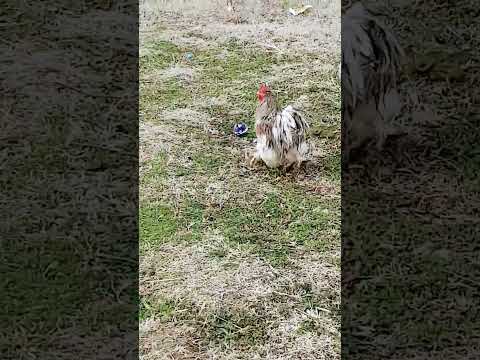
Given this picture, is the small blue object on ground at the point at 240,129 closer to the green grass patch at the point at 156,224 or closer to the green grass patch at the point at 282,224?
the green grass patch at the point at 282,224

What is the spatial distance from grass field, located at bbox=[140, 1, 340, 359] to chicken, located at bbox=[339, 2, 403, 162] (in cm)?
22

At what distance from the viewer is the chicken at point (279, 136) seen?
10.9 ft

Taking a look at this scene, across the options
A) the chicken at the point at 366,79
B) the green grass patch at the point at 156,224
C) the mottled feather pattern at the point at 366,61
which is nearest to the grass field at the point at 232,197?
the green grass patch at the point at 156,224

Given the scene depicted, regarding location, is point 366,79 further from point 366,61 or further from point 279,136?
point 279,136

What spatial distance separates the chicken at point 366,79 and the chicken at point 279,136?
230mm

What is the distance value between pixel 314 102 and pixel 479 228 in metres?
1.39

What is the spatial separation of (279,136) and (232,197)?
0.37m

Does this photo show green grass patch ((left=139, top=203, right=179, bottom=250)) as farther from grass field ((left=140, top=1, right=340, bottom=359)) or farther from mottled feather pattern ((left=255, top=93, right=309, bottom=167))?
mottled feather pattern ((left=255, top=93, right=309, bottom=167))

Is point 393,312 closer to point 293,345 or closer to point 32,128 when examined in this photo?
point 293,345

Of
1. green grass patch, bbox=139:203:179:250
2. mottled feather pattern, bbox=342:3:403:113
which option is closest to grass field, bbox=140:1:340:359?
green grass patch, bbox=139:203:179:250

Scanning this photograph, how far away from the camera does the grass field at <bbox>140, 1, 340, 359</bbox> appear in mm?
2465

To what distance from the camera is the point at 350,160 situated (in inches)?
134

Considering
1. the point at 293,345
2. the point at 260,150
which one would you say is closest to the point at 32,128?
the point at 260,150

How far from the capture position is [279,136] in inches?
131
